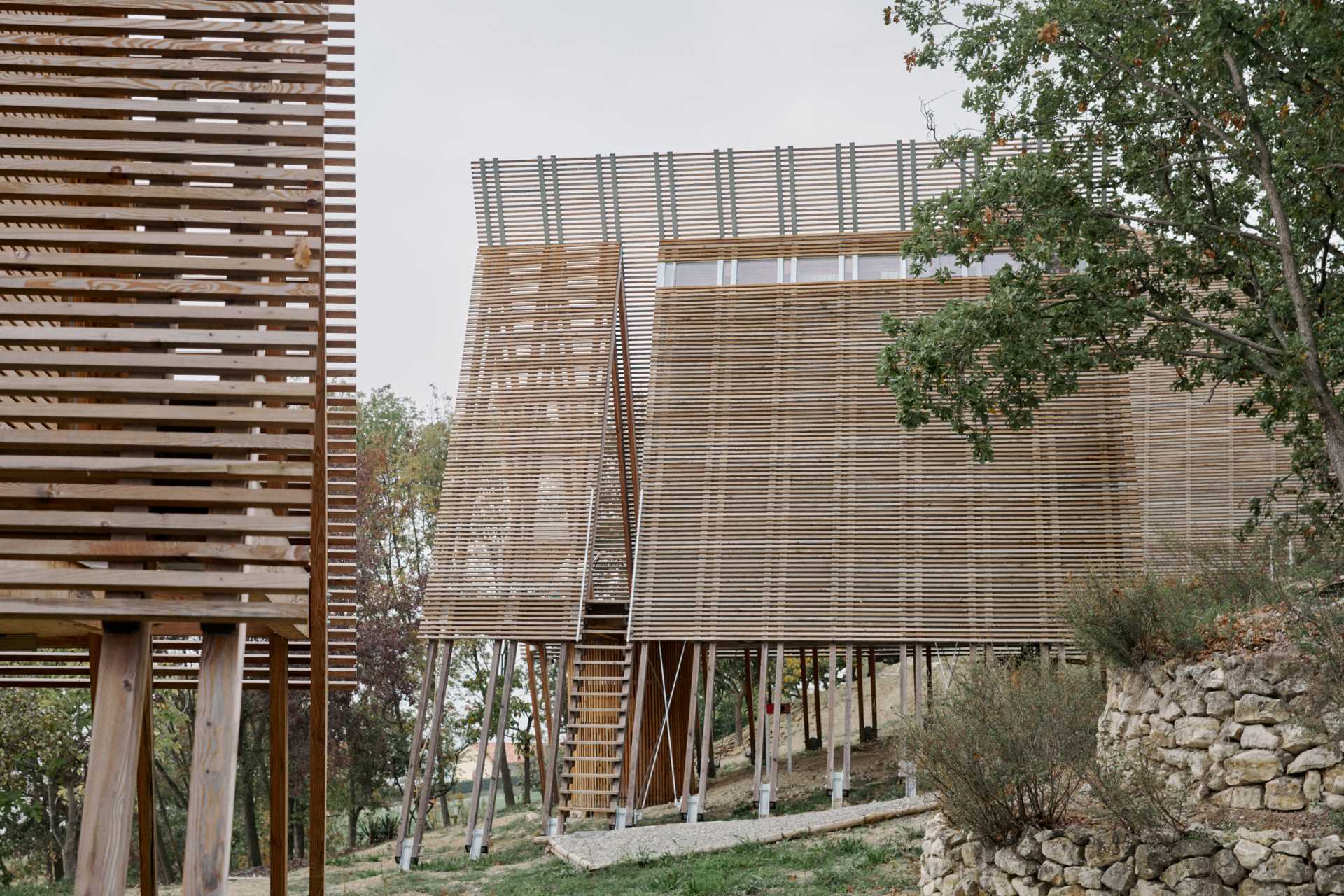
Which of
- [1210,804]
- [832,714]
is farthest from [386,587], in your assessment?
[1210,804]

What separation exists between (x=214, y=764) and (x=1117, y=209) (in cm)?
822

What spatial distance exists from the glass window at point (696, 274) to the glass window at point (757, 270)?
311mm

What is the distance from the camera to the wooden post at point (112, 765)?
11.3 feet

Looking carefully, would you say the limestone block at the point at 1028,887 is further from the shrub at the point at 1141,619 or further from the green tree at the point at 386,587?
the green tree at the point at 386,587

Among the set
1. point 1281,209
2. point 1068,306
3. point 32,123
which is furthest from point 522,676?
point 32,123

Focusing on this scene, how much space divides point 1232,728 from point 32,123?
6996mm

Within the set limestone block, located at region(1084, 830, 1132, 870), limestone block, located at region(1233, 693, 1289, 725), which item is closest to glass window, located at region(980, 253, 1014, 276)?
limestone block, located at region(1233, 693, 1289, 725)

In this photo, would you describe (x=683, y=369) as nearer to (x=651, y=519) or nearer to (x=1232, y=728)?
(x=651, y=519)

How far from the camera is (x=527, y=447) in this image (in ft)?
46.7

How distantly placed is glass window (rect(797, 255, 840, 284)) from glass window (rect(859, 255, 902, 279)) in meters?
0.31

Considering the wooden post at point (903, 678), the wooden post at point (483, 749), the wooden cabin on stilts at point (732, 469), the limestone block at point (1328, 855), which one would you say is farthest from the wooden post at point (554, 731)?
the limestone block at point (1328, 855)

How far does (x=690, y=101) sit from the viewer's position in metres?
30.7

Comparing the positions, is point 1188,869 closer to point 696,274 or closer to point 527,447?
point 527,447

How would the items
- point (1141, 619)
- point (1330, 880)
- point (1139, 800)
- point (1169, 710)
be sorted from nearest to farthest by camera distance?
1. point (1330, 880)
2. point (1139, 800)
3. point (1169, 710)
4. point (1141, 619)
